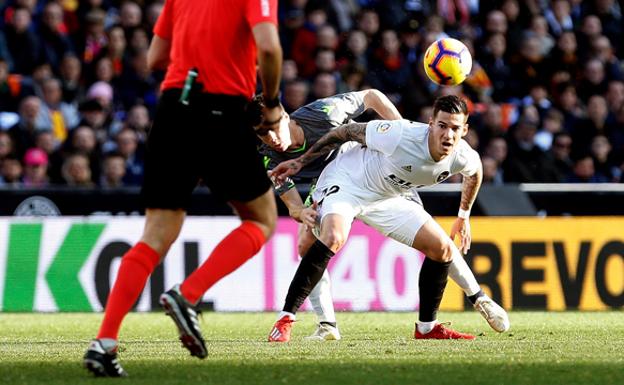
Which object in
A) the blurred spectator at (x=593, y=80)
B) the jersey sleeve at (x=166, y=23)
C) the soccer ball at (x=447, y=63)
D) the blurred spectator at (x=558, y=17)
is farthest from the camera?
the blurred spectator at (x=558, y=17)

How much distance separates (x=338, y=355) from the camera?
761cm

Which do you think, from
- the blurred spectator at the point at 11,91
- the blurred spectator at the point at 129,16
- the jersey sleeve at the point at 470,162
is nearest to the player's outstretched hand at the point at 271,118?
the jersey sleeve at the point at 470,162

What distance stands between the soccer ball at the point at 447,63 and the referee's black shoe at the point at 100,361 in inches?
186

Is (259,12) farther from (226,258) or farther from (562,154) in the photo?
(562,154)

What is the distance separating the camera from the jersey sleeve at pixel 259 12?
6289 millimetres

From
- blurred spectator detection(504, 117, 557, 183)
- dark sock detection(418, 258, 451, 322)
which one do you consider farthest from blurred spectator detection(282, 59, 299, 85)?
dark sock detection(418, 258, 451, 322)

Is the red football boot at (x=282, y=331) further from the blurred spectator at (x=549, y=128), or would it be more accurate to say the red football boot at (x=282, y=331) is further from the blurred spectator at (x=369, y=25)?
the blurred spectator at (x=369, y=25)

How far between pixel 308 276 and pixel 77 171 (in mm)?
5579

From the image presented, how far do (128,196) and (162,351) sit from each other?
5.48 m

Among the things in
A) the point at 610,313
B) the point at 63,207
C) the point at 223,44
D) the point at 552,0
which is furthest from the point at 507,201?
the point at 223,44

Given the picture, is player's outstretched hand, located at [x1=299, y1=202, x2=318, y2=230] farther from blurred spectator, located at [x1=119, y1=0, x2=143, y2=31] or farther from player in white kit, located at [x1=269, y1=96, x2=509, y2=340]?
blurred spectator, located at [x1=119, y1=0, x2=143, y2=31]

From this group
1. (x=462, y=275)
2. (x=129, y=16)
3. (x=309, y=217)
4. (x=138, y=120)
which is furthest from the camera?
(x=129, y=16)

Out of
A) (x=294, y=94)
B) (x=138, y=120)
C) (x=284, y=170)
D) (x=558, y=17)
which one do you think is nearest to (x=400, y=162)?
(x=284, y=170)

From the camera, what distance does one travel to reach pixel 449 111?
28.3 ft
